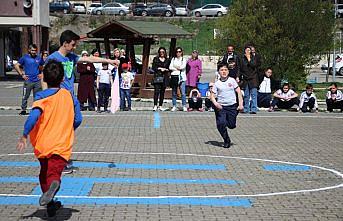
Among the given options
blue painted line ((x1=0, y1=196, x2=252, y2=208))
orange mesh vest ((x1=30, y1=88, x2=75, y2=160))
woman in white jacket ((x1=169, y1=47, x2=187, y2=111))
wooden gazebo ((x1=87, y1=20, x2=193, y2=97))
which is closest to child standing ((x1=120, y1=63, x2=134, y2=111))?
woman in white jacket ((x1=169, y1=47, x2=187, y2=111))

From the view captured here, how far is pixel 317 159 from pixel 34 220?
6051 mm

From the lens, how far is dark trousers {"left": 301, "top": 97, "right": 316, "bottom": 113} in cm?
2167

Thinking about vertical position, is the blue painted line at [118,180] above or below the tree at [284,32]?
below

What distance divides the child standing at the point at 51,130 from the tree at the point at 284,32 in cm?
2149

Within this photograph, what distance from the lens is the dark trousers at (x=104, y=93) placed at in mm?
20641

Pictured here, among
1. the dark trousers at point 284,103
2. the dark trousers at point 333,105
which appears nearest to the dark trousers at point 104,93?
the dark trousers at point 284,103

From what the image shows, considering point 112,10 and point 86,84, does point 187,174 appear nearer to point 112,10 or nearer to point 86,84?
point 86,84

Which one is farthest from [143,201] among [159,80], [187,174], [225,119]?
[159,80]

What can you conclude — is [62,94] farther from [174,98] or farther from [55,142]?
[174,98]

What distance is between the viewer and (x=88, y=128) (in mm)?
16641

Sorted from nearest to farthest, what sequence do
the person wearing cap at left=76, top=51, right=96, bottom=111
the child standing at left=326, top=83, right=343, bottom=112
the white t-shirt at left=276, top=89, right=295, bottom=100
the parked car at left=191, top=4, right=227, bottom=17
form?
the person wearing cap at left=76, top=51, right=96, bottom=111
the child standing at left=326, top=83, right=343, bottom=112
the white t-shirt at left=276, top=89, right=295, bottom=100
the parked car at left=191, top=4, right=227, bottom=17

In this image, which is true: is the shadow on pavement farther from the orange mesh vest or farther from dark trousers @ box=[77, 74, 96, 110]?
dark trousers @ box=[77, 74, 96, 110]

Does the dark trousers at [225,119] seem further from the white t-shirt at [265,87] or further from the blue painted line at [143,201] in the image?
the white t-shirt at [265,87]

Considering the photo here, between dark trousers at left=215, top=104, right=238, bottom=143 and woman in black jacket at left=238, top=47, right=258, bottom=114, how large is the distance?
677 centimetres
